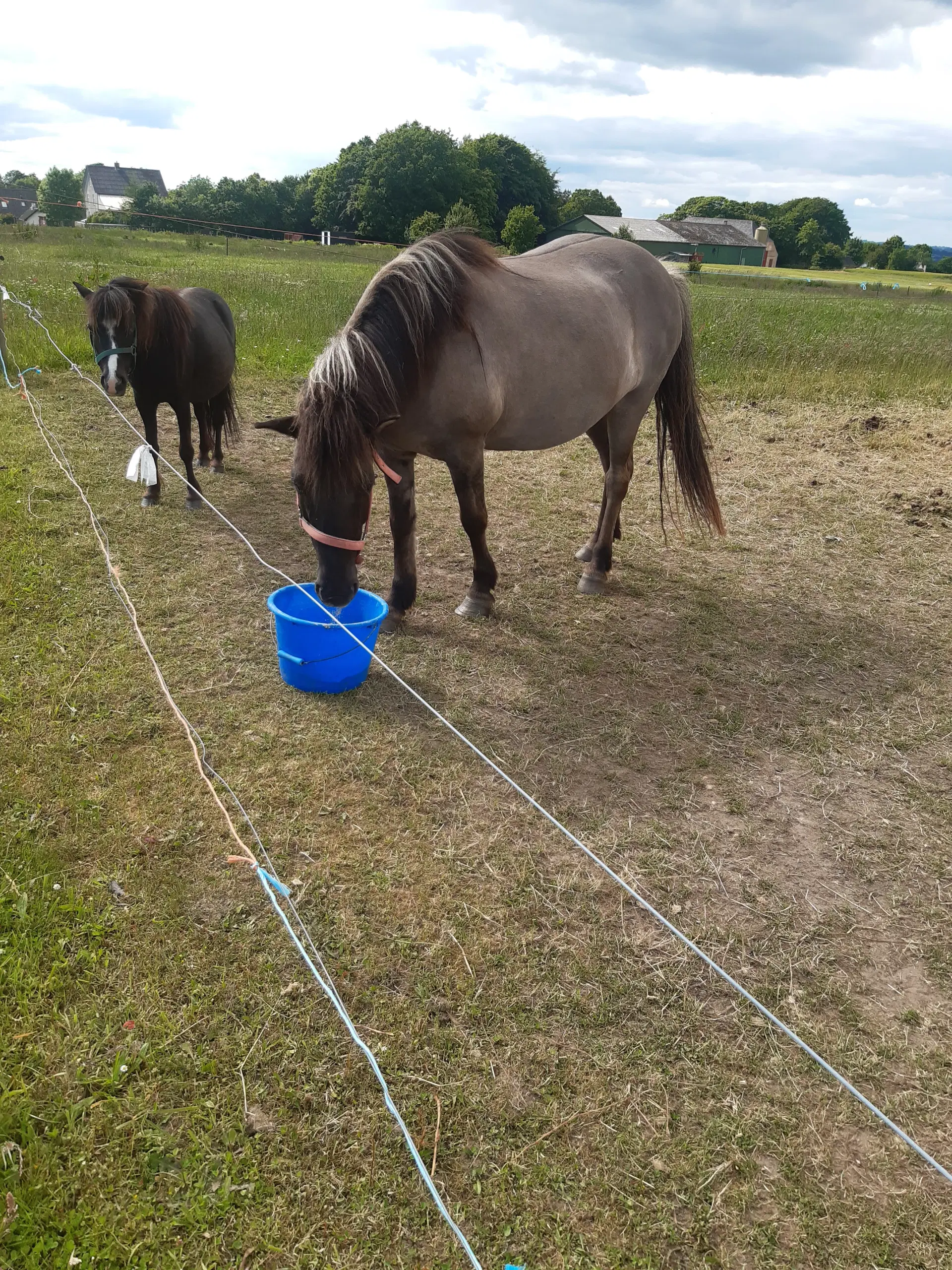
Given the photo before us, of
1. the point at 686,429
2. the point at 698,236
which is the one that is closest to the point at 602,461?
the point at 686,429

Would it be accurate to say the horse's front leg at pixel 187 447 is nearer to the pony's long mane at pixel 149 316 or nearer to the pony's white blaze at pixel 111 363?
the pony's long mane at pixel 149 316

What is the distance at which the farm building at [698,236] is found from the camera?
5941cm

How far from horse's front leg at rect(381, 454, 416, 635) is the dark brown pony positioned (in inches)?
63.1

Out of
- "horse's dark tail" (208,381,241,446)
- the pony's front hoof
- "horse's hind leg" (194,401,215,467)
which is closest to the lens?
the pony's front hoof

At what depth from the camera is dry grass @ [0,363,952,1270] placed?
160cm

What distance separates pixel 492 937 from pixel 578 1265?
33.4 inches

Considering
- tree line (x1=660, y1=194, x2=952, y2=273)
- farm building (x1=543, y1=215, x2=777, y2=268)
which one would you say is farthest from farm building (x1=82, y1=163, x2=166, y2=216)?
tree line (x1=660, y1=194, x2=952, y2=273)

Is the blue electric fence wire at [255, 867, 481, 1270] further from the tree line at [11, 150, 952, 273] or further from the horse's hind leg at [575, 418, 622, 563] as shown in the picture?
the tree line at [11, 150, 952, 273]

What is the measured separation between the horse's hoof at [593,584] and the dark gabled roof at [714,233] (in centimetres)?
7313

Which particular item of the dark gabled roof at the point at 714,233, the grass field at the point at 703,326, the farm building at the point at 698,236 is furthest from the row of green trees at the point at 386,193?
the grass field at the point at 703,326

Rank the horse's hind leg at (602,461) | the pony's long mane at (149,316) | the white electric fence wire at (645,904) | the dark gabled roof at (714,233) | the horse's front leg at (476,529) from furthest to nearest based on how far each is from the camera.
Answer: the dark gabled roof at (714,233), the horse's hind leg at (602,461), the pony's long mane at (149,316), the horse's front leg at (476,529), the white electric fence wire at (645,904)

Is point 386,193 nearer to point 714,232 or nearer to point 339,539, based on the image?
point 714,232

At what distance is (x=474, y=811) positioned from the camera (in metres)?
2.77

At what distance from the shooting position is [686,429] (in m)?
4.81
